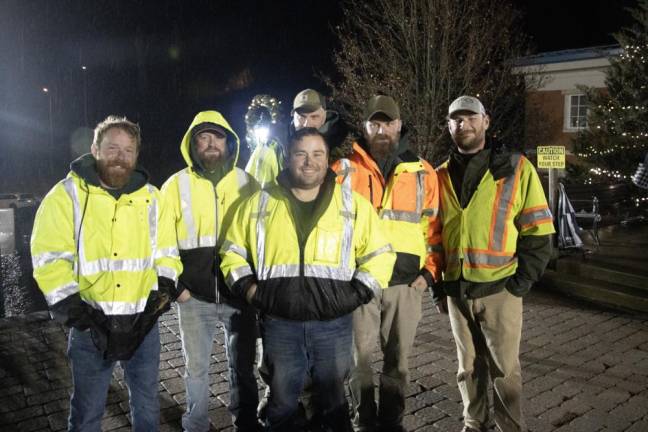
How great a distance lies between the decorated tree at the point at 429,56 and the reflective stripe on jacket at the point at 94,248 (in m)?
12.8

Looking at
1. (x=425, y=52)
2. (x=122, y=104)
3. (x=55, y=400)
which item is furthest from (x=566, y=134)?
(x=122, y=104)

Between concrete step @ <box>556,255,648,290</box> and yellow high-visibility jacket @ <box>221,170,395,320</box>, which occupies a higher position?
yellow high-visibility jacket @ <box>221,170,395,320</box>

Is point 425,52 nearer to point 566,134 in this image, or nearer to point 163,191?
point 566,134

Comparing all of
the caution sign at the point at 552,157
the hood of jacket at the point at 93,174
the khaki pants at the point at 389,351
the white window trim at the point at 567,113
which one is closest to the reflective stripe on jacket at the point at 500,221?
the khaki pants at the point at 389,351

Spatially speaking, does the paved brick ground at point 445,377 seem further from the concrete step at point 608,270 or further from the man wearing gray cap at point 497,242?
the concrete step at point 608,270

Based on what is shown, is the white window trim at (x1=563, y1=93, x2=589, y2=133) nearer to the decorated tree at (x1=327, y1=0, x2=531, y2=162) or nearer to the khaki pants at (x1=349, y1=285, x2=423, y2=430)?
the decorated tree at (x1=327, y1=0, x2=531, y2=162)

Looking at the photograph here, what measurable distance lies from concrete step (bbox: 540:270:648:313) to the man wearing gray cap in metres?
4.49

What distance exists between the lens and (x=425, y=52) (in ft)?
49.3

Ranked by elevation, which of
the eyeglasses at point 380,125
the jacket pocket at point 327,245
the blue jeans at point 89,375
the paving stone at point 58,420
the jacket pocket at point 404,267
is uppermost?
the eyeglasses at point 380,125

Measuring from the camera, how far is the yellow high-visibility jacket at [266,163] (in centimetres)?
430

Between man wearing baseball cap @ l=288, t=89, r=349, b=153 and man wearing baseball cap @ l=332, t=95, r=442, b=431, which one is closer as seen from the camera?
man wearing baseball cap @ l=332, t=95, r=442, b=431

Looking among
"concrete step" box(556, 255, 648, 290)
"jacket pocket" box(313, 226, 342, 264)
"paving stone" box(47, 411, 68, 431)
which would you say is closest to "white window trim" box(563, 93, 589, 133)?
"concrete step" box(556, 255, 648, 290)

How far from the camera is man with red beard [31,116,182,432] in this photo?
2.86 meters

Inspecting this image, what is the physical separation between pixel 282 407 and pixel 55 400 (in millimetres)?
2513
